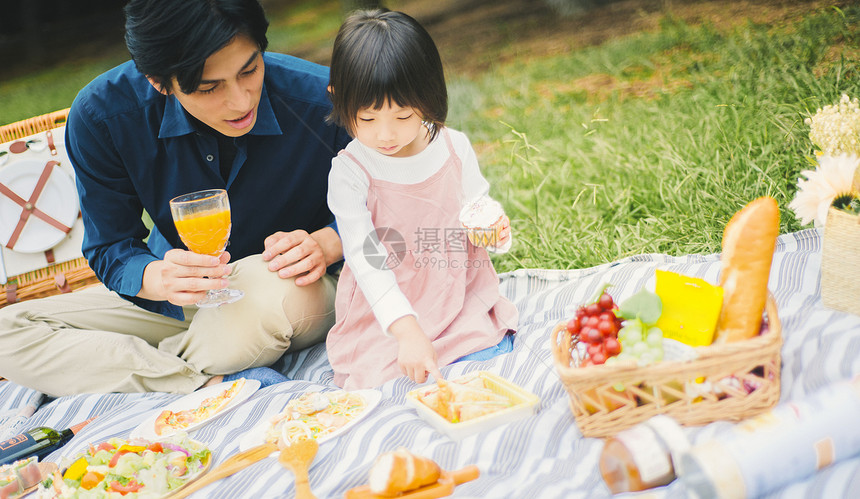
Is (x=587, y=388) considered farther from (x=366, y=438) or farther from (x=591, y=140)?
(x=591, y=140)

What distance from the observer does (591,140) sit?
411 cm

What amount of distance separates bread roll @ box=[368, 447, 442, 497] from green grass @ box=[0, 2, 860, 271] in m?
1.78

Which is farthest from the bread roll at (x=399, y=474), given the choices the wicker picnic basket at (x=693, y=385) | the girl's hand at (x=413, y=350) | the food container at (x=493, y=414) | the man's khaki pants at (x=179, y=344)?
the man's khaki pants at (x=179, y=344)

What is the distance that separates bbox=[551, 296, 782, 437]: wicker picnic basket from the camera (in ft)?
4.74

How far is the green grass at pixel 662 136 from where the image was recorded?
3.15 metres

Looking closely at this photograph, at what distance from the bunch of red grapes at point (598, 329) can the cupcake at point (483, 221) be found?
459mm

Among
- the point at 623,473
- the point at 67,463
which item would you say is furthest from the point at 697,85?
the point at 67,463

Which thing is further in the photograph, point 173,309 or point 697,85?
point 697,85

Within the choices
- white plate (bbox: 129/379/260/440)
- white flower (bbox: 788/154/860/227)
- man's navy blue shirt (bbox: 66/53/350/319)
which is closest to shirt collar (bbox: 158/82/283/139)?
man's navy blue shirt (bbox: 66/53/350/319)

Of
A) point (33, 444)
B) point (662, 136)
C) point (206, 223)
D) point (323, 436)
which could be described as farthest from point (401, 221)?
point (662, 136)

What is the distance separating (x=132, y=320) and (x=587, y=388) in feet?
6.61

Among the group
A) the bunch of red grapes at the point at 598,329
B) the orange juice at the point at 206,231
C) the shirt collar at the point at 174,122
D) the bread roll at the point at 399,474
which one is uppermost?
the shirt collar at the point at 174,122

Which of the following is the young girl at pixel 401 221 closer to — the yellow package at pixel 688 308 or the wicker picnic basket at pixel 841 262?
the yellow package at pixel 688 308

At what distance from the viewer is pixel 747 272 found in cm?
161
